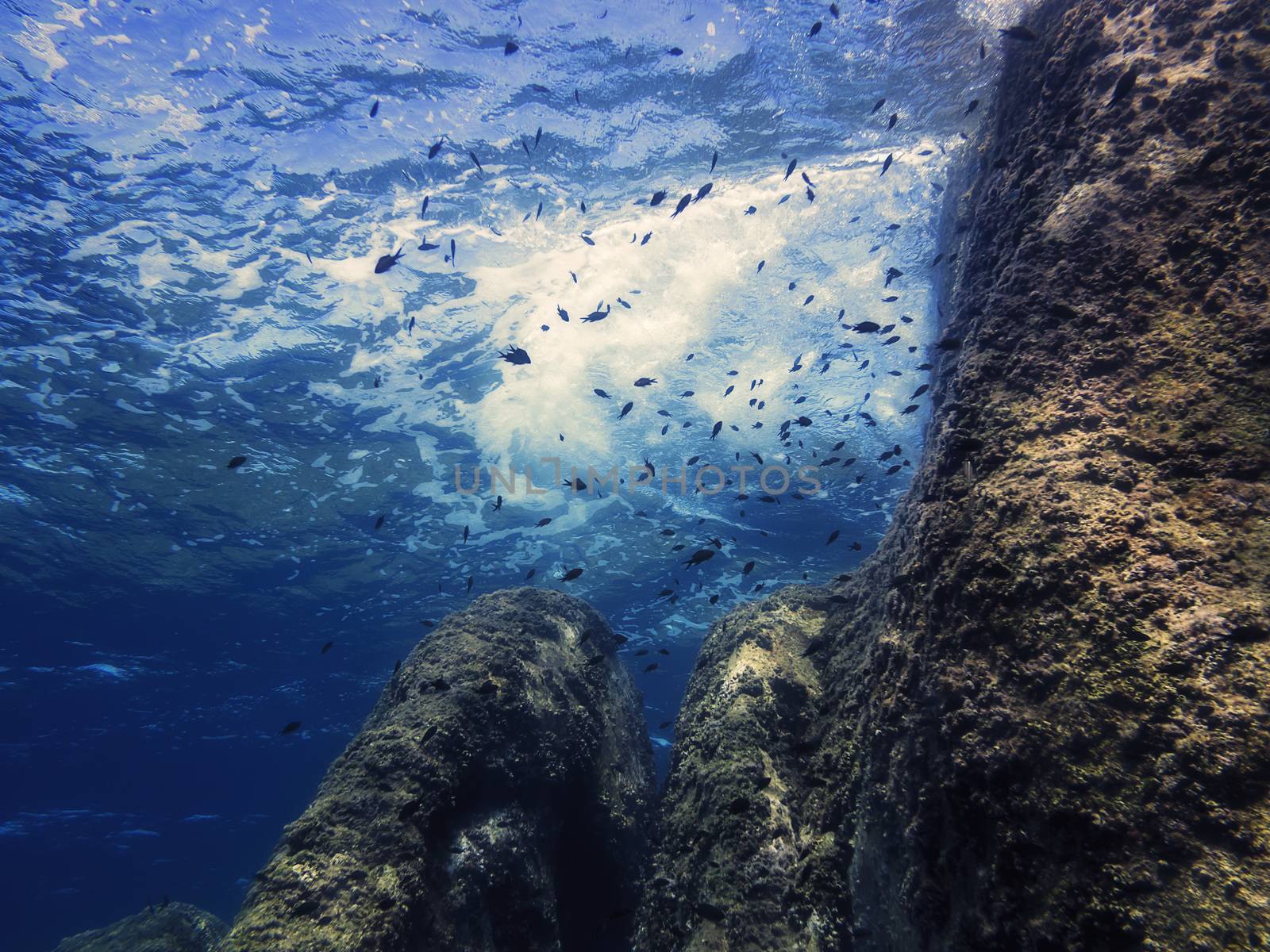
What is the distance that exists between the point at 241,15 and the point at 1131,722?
1411 cm

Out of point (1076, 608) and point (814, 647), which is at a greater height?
point (814, 647)

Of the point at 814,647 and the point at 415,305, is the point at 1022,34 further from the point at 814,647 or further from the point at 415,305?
the point at 415,305

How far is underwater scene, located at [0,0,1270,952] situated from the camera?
2510 millimetres

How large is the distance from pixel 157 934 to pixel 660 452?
669 inches

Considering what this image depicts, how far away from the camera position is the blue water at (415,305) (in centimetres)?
963

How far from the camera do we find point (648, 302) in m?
14.4

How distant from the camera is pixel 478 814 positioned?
17.0 feet

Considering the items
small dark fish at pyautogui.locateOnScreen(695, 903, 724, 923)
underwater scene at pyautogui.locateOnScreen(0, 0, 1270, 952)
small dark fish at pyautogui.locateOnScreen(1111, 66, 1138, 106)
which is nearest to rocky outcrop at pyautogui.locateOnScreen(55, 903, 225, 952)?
underwater scene at pyautogui.locateOnScreen(0, 0, 1270, 952)

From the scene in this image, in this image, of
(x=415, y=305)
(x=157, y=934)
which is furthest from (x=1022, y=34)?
(x=157, y=934)

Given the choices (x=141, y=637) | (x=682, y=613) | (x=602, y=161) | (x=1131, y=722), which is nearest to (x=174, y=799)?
(x=141, y=637)

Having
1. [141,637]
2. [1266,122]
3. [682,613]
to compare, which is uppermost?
[141,637]

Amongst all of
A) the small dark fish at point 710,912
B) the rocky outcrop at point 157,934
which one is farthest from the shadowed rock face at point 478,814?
the rocky outcrop at point 157,934

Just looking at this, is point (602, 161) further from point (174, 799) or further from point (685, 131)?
point (174, 799)

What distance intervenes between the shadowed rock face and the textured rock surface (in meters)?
1.49
